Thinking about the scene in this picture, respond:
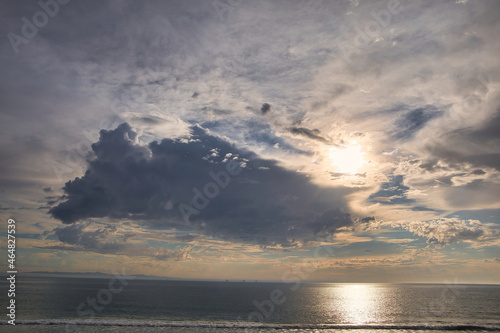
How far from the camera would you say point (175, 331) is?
65438mm

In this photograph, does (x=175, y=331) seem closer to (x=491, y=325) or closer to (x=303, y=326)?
(x=303, y=326)

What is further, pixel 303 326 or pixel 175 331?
pixel 303 326

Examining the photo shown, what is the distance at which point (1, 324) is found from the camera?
66562 mm

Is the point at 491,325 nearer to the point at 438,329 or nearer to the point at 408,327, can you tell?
the point at 438,329

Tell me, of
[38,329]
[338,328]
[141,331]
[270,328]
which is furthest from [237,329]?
[38,329]

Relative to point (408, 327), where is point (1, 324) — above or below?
above

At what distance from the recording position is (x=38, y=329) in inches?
2480

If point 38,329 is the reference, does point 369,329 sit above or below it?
below

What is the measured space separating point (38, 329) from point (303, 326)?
191 feet

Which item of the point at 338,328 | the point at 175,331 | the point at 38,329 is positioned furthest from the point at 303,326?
the point at 38,329

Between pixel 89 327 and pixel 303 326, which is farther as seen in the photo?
pixel 303 326

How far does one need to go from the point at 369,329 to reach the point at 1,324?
83.4 meters

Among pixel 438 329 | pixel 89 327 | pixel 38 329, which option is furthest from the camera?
pixel 438 329

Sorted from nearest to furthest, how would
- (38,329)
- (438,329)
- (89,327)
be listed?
(38,329) < (89,327) < (438,329)
